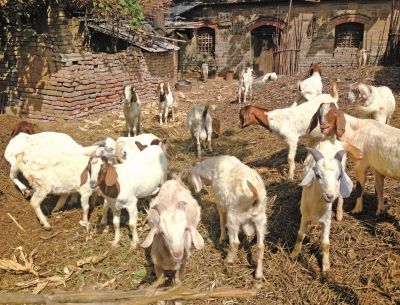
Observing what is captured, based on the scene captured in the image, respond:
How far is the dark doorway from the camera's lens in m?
24.3

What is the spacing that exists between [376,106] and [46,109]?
10.2 m

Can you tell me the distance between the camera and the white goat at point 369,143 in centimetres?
498

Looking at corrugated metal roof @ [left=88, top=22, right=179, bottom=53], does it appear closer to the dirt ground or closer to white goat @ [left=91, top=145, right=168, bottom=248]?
the dirt ground

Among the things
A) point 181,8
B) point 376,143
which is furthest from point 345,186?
point 181,8

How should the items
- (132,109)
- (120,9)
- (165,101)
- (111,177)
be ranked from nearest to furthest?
(111,177)
(132,109)
(165,101)
(120,9)

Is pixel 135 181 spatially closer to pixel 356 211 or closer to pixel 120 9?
pixel 356 211

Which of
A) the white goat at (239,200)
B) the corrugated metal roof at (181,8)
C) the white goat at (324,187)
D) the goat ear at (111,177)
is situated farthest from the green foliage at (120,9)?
the corrugated metal roof at (181,8)

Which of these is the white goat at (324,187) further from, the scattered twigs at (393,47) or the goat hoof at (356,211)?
the scattered twigs at (393,47)

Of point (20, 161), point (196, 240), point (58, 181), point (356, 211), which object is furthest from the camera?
point (20, 161)

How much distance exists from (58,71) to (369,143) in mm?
10323

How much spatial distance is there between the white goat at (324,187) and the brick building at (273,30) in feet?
54.2

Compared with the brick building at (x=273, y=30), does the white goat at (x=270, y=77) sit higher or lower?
lower

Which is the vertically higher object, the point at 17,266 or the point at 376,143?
the point at 376,143

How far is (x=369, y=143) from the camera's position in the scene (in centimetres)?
536
